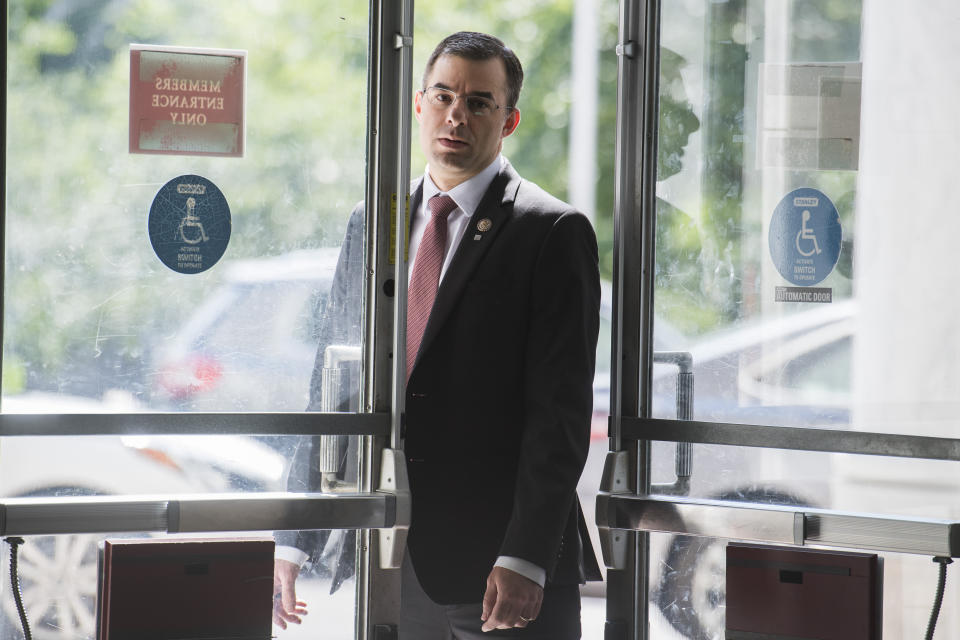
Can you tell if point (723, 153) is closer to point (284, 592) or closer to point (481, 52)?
point (481, 52)

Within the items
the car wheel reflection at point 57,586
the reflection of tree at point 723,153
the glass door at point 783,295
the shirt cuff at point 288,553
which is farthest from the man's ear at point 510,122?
the car wheel reflection at point 57,586

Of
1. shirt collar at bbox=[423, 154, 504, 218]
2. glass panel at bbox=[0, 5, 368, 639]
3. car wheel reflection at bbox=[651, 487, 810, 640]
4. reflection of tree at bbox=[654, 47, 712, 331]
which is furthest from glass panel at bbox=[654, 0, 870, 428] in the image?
glass panel at bbox=[0, 5, 368, 639]

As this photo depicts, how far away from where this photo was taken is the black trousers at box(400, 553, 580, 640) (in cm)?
232

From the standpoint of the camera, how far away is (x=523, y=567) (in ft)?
7.28

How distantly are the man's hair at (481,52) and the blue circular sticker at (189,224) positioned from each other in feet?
1.68

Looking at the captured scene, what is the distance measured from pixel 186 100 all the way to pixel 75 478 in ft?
2.61

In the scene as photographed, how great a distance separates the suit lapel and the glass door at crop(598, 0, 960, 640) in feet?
1.33

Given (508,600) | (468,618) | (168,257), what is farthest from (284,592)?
(168,257)

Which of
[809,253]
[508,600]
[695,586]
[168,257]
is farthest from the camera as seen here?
[695,586]

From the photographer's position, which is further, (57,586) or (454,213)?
(454,213)

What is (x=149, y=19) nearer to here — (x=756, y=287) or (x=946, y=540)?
(x=756, y=287)

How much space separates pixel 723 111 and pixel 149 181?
1247mm

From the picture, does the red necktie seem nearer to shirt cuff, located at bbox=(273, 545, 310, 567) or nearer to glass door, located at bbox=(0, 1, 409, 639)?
glass door, located at bbox=(0, 1, 409, 639)

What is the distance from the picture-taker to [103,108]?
237cm
